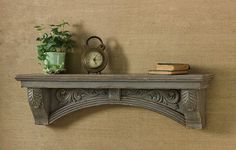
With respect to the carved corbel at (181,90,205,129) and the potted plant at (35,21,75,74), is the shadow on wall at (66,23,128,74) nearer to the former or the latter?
the potted plant at (35,21,75,74)

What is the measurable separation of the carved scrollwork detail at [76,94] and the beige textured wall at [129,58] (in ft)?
0.34

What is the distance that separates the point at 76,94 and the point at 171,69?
0.55 meters

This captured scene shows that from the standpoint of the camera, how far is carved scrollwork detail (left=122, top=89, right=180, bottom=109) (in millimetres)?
1841

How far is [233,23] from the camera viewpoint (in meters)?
1.82

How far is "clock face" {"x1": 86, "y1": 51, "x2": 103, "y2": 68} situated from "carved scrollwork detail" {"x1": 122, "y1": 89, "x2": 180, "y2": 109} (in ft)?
0.61

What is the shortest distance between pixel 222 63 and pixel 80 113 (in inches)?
30.5

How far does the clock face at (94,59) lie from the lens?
190 cm

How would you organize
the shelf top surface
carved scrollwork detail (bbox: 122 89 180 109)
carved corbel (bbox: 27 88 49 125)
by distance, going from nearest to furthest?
the shelf top surface
carved scrollwork detail (bbox: 122 89 180 109)
carved corbel (bbox: 27 88 49 125)

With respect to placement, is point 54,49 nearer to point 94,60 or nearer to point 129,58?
point 94,60

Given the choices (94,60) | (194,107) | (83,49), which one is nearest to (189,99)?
(194,107)

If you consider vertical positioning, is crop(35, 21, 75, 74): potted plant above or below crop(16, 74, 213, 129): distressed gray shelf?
above

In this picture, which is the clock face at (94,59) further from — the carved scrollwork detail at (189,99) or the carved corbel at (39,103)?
the carved scrollwork detail at (189,99)

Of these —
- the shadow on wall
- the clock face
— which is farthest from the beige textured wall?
the clock face

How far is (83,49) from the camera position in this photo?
2.01m
